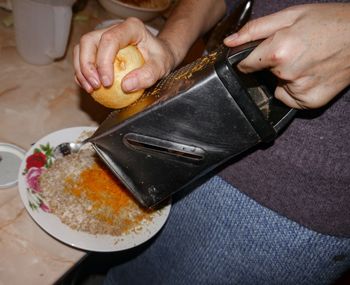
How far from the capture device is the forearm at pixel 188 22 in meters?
0.90

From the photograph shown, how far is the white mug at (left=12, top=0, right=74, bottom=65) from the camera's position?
1.04m

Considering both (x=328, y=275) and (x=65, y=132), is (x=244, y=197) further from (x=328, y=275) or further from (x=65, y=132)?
(x=65, y=132)

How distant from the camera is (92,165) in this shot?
3.05ft

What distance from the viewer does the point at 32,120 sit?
1.04 m

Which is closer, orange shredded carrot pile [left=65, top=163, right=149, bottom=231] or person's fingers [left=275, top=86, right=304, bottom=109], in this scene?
person's fingers [left=275, top=86, right=304, bottom=109]

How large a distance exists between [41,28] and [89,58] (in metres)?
0.49

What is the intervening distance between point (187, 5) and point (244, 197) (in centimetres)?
55

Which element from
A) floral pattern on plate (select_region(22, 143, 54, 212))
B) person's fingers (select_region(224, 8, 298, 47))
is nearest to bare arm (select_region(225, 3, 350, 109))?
person's fingers (select_region(224, 8, 298, 47))

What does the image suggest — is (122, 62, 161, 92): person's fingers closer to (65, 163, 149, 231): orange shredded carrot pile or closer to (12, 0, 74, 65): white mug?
(65, 163, 149, 231): orange shredded carrot pile

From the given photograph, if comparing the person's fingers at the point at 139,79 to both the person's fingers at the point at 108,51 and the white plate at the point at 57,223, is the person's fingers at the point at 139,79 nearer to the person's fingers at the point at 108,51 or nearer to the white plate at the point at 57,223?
the person's fingers at the point at 108,51

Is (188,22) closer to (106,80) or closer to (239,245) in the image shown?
(106,80)

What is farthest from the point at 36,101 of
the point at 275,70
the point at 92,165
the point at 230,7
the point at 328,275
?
the point at 328,275

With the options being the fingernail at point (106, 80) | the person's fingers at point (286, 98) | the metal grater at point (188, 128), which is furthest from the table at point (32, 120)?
the person's fingers at point (286, 98)

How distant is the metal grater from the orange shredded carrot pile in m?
0.22
